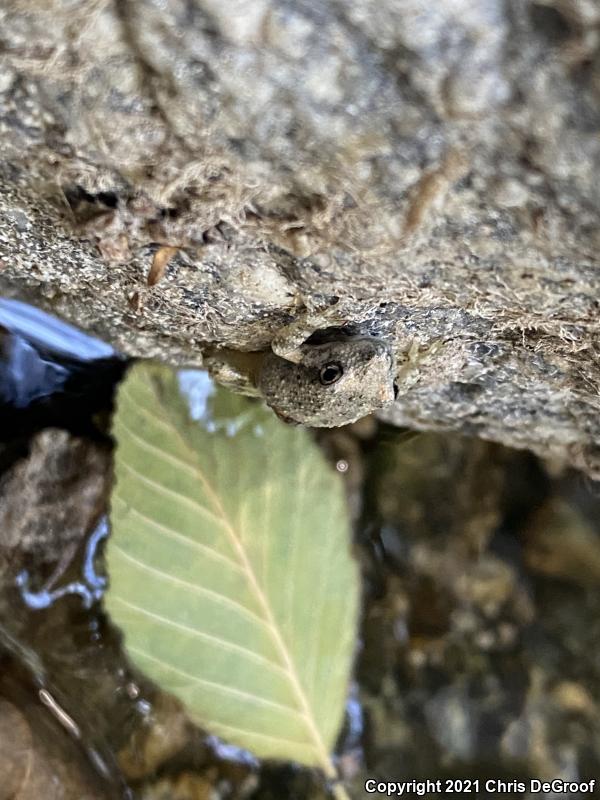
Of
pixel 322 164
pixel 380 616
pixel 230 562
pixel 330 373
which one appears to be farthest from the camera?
pixel 380 616

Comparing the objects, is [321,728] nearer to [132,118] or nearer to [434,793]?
[434,793]

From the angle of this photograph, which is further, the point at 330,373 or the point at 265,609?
the point at 265,609

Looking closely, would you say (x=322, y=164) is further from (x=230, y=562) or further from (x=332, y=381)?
(x=230, y=562)

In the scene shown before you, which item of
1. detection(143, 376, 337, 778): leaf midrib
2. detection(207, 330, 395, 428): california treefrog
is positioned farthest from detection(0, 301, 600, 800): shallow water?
detection(207, 330, 395, 428): california treefrog

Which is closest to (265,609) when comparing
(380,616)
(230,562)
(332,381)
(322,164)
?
(230,562)

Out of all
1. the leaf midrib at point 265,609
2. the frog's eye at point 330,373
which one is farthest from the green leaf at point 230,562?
the frog's eye at point 330,373

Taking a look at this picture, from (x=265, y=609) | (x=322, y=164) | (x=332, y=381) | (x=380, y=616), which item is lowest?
(x=380, y=616)

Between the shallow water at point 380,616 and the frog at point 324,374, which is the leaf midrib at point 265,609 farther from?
the frog at point 324,374
